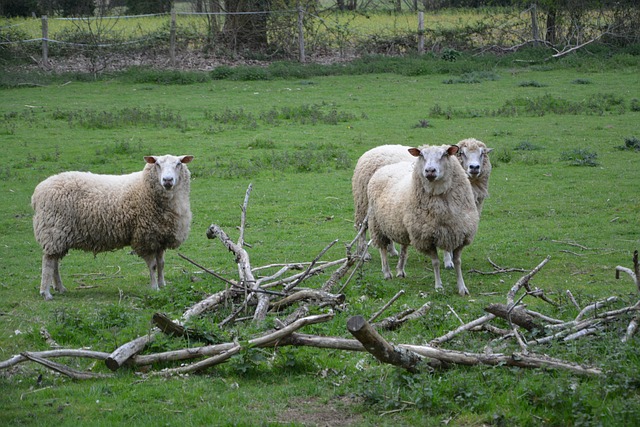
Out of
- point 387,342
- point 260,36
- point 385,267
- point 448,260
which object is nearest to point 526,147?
point 448,260

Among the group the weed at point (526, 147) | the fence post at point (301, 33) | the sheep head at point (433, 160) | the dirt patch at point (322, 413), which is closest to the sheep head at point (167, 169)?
the sheep head at point (433, 160)

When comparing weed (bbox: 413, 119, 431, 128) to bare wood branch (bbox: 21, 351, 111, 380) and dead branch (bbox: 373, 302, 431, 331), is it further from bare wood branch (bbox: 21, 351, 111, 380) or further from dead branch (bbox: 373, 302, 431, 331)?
bare wood branch (bbox: 21, 351, 111, 380)

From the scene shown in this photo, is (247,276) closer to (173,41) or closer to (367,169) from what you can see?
(367,169)

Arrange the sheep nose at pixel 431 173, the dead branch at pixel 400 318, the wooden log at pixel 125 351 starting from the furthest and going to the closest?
the sheep nose at pixel 431 173
the dead branch at pixel 400 318
the wooden log at pixel 125 351

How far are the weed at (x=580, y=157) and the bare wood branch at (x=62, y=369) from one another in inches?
536

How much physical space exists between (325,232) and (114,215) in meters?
4.27

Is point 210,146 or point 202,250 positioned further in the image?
point 210,146

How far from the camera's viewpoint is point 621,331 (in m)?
6.60

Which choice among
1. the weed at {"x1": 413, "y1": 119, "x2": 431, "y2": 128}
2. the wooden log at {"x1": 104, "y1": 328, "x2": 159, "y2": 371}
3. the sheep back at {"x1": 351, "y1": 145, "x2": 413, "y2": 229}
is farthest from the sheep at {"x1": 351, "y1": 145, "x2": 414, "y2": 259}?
the weed at {"x1": 413, "y1": 119, "x2": 431, "y2": 128}

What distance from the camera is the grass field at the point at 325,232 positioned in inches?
243

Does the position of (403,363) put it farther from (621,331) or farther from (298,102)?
(298,102)

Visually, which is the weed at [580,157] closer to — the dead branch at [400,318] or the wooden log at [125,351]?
the dead branch at [400,318]

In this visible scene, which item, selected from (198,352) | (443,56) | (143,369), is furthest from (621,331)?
(443,56)

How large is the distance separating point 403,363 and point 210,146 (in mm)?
14301
